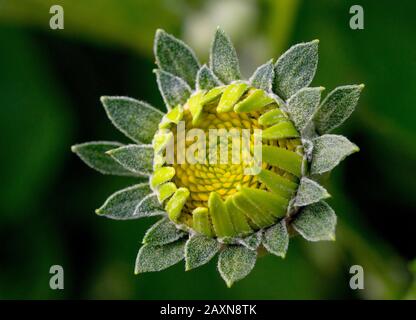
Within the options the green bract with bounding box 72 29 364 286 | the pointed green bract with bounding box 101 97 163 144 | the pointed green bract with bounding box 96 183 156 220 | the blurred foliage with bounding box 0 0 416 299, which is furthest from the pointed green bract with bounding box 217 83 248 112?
the blurred foliage with bounding box 0 0 416 299

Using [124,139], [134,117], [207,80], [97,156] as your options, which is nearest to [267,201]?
[207,80]

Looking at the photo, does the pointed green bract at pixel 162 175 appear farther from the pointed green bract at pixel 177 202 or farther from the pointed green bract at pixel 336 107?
the pointed green bract at pixel 336 107

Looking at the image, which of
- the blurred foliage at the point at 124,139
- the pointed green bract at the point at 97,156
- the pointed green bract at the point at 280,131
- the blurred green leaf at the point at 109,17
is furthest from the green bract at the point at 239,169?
the blurred green leaf at the point at 109,17

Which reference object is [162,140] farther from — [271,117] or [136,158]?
[271,117]

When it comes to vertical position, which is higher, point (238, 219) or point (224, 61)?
point (224, 61)

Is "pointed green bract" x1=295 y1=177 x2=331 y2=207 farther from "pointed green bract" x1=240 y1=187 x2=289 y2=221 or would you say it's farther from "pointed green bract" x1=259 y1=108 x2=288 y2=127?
"pointed green bract" x1=259 y1=108 x2=288 y2=127
